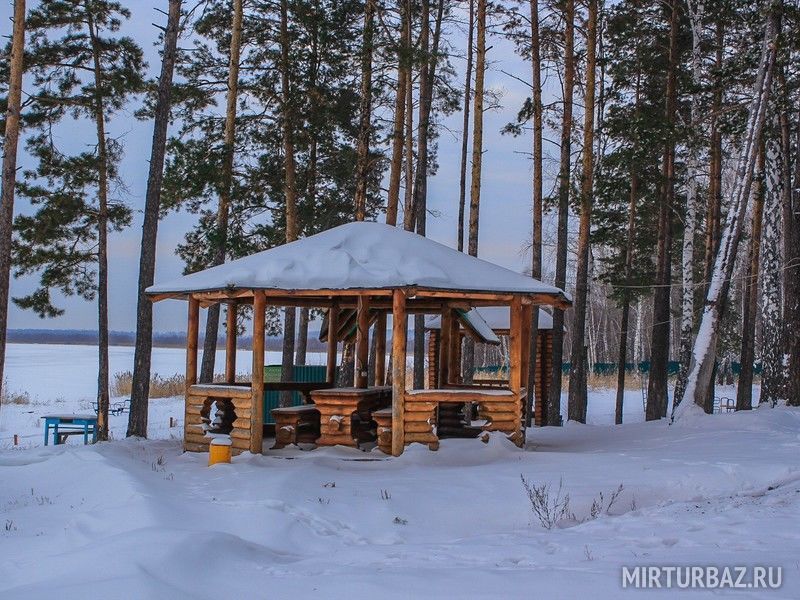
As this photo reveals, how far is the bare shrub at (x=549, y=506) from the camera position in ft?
24.3

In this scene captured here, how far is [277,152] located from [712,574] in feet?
54.8

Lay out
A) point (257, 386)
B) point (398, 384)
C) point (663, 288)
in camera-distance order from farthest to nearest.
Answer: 1. point (663, 288)
2. point (257, 386)
3. point (398, 384)

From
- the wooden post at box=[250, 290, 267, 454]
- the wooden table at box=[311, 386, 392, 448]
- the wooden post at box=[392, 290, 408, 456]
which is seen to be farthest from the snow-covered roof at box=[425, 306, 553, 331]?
the wooden post at box=[250, 290, 267, 454]

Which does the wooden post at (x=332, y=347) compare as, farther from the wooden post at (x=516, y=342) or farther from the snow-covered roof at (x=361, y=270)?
the wooden post at (x=516, y=342)

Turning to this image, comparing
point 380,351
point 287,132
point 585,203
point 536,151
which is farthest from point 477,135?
point 380,351

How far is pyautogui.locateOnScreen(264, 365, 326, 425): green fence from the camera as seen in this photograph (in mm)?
20000

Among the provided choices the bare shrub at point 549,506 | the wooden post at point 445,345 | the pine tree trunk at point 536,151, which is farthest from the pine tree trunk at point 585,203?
the bare shrub at point 549,506

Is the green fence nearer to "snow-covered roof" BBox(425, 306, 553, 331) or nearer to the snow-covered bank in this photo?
"snow-covered roof" BBox(425, 306, 553, 331)

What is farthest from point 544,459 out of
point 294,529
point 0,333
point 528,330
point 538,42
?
point 538,42

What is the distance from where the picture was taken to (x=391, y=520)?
7.61 m

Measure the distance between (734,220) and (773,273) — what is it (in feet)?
10.7

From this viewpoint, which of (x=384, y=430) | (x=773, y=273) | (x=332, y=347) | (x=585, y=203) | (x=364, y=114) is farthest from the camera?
(x=364, y=114)

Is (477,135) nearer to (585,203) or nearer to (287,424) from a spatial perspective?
(585,203)

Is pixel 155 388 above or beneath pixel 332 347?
beneath
